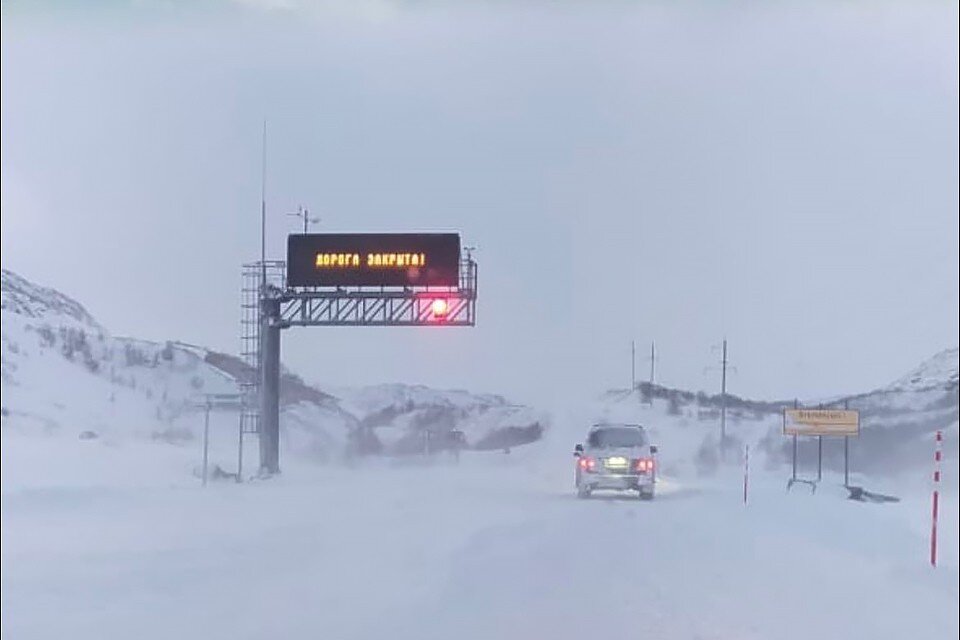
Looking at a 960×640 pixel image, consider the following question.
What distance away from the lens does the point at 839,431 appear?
8.46 m

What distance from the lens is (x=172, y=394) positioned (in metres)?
7.80

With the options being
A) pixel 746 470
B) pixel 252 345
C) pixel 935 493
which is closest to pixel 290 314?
pixel 252 345

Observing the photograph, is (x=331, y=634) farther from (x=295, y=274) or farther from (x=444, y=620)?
(x=295, y=274)

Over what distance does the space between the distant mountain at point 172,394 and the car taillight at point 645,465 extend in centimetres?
82

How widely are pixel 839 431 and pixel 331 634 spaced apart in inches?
113

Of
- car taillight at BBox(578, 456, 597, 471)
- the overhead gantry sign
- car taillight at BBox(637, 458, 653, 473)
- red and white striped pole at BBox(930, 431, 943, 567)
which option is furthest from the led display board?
red and white striped pole at BBox(930, 431, 943, 567)

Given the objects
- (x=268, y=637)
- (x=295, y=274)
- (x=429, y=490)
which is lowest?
(x=268, y=637)

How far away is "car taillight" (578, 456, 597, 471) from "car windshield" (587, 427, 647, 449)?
0.30 feet

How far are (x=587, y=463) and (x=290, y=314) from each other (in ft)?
6.12

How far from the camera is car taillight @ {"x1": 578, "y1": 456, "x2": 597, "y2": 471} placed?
8.67 m

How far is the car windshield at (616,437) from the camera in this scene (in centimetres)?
833

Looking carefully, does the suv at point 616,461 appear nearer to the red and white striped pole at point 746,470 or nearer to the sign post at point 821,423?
the red and white striped pole at point 746,470

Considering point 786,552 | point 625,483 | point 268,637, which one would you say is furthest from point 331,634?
point 786,552

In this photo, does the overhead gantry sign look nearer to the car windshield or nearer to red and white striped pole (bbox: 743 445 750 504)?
the car windshield
